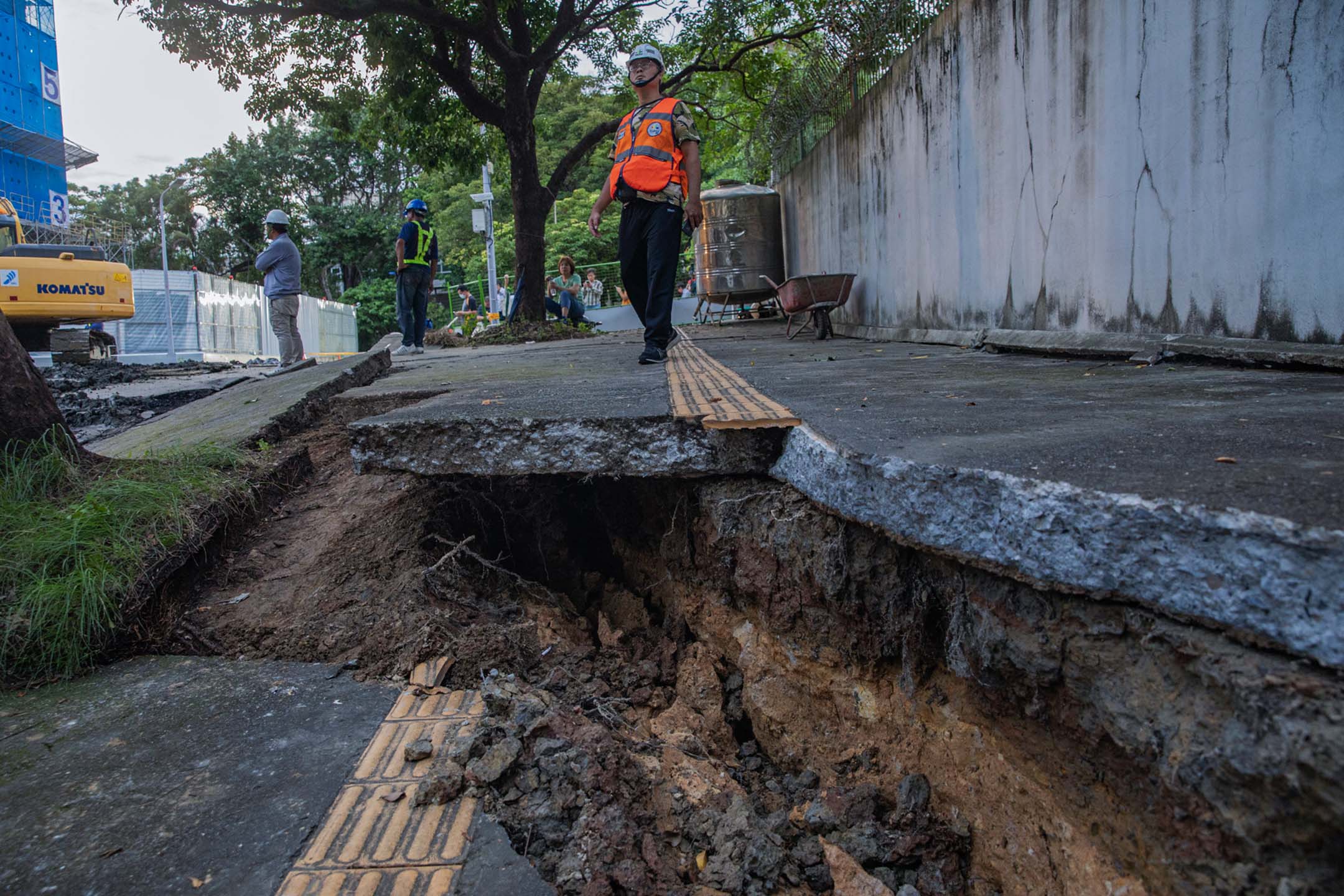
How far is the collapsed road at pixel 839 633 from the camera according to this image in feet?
3.88

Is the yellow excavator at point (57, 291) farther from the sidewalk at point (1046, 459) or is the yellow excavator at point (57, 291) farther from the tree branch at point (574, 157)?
the sidewalk at point (1046, 459)

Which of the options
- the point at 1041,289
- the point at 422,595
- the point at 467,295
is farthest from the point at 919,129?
the point at 467,295

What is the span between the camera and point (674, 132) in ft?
15.1

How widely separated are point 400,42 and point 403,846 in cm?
1154

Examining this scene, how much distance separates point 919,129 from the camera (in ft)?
20.6

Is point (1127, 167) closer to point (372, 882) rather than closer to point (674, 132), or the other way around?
point (674, 132)

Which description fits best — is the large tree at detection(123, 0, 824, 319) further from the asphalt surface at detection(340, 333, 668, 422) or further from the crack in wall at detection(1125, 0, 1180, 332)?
the crack in wall at detection(1125, 0, 1180, 332)

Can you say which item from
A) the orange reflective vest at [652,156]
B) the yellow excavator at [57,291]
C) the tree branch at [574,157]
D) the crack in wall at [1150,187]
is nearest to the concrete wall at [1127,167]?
the crack in wall at [1150,187]

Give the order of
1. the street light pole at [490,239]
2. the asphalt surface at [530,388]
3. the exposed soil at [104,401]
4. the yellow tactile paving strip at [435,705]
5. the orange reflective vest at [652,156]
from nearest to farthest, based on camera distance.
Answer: the yellow tactile paving strip at [435,705] → the asphalt surface at [530,388] → the orange reflective vest at [652,156] → the exposed soil at [104,401] → the street light pole at [490,239]

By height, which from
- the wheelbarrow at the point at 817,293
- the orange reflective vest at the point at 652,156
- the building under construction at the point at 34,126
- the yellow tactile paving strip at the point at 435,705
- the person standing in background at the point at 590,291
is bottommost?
the yellow tactile paving strip at the point at 435,705

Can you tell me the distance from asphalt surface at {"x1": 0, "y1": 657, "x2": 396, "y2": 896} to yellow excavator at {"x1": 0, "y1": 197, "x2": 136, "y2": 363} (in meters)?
13.1

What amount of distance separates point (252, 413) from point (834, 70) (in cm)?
696

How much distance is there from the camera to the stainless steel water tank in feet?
39.4

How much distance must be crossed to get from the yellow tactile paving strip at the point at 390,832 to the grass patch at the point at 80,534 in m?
1.09
